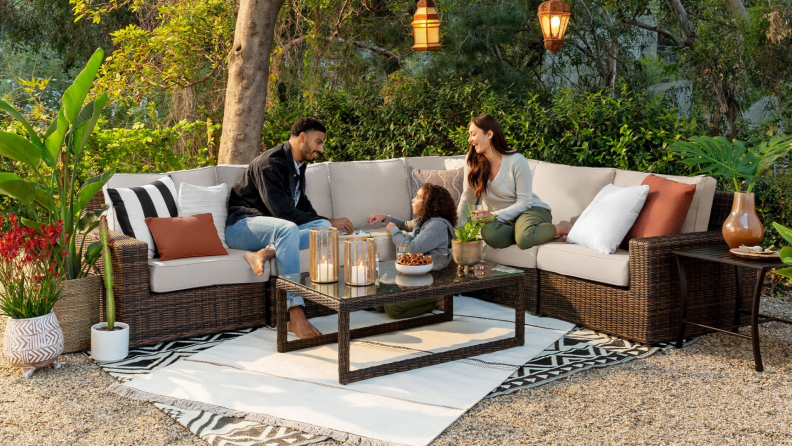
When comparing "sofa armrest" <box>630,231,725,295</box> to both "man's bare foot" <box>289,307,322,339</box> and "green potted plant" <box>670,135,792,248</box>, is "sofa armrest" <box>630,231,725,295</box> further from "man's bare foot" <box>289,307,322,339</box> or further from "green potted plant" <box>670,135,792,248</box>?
"man's bare foot" <box>289,307,322,339</box>

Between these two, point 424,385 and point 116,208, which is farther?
point 116,208

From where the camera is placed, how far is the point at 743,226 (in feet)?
12.2

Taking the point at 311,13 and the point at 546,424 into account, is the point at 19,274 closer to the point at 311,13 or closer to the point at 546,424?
the point at 546,424

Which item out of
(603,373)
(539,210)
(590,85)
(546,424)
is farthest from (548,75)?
(546,424)

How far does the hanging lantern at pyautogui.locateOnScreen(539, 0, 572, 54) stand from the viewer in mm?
5477

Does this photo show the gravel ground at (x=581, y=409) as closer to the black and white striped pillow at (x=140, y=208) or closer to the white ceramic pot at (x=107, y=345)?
the white ceramic pot at (x=107, y=345)

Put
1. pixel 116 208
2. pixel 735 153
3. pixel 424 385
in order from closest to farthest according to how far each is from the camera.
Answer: pixel 424 385
pixel 735 153
pixel 116 208

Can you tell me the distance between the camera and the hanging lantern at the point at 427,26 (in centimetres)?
558

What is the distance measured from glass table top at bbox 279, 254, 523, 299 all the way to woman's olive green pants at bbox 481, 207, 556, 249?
1.92ft

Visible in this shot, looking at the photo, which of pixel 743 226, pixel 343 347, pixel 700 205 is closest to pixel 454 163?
pixel 700 205

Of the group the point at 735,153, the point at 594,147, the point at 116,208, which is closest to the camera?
the point at 735,153

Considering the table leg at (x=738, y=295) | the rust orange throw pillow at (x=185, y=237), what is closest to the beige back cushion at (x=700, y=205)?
the table leg at (x=738, y=295)

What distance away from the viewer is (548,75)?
35.4ft

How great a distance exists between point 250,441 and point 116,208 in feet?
6.26
